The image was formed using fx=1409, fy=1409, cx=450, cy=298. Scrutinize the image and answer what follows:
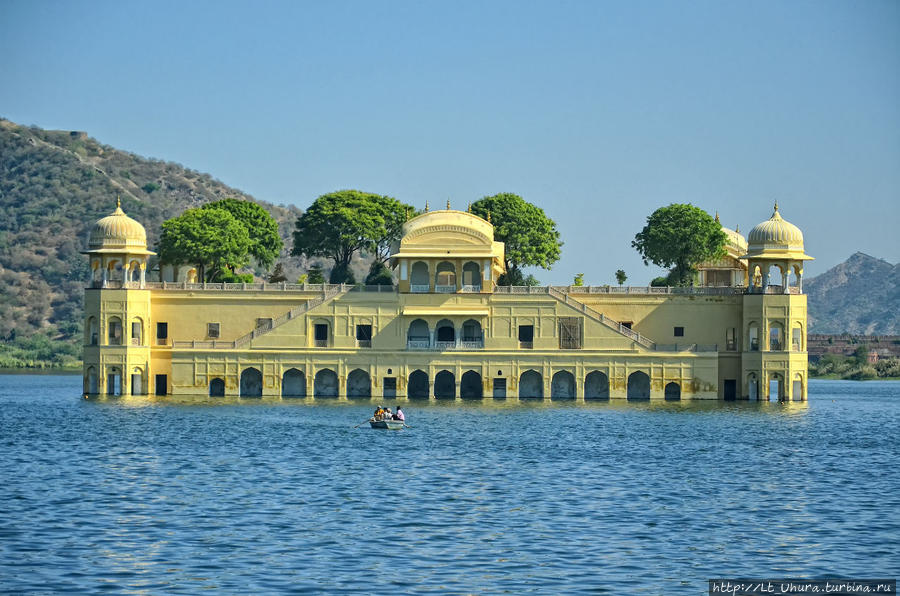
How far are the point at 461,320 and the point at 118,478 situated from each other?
4277 cm

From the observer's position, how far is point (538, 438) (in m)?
62.5

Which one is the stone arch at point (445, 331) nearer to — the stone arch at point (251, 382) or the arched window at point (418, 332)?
the arched window at point (418, 332)

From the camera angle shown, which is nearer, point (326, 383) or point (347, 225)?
point (326, 383)

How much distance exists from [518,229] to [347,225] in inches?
499

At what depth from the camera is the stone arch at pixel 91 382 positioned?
87.2 meters

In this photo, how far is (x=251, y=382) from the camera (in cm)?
8925

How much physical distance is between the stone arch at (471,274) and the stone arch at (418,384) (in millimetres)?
A: 6515

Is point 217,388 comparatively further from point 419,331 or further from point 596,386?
point 596,386

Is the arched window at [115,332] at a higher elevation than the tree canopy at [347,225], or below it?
below

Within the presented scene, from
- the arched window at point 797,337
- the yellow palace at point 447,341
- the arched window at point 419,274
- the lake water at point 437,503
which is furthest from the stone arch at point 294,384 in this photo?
the arched window at point 797,337

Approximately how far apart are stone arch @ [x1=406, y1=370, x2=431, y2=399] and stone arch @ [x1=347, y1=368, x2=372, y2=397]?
274 centimetres

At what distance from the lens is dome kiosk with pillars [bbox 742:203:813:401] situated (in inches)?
3391

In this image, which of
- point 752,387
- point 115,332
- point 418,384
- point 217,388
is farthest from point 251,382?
point 752,387

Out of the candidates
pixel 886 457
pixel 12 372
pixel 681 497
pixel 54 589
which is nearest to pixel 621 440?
pixel 886 457
